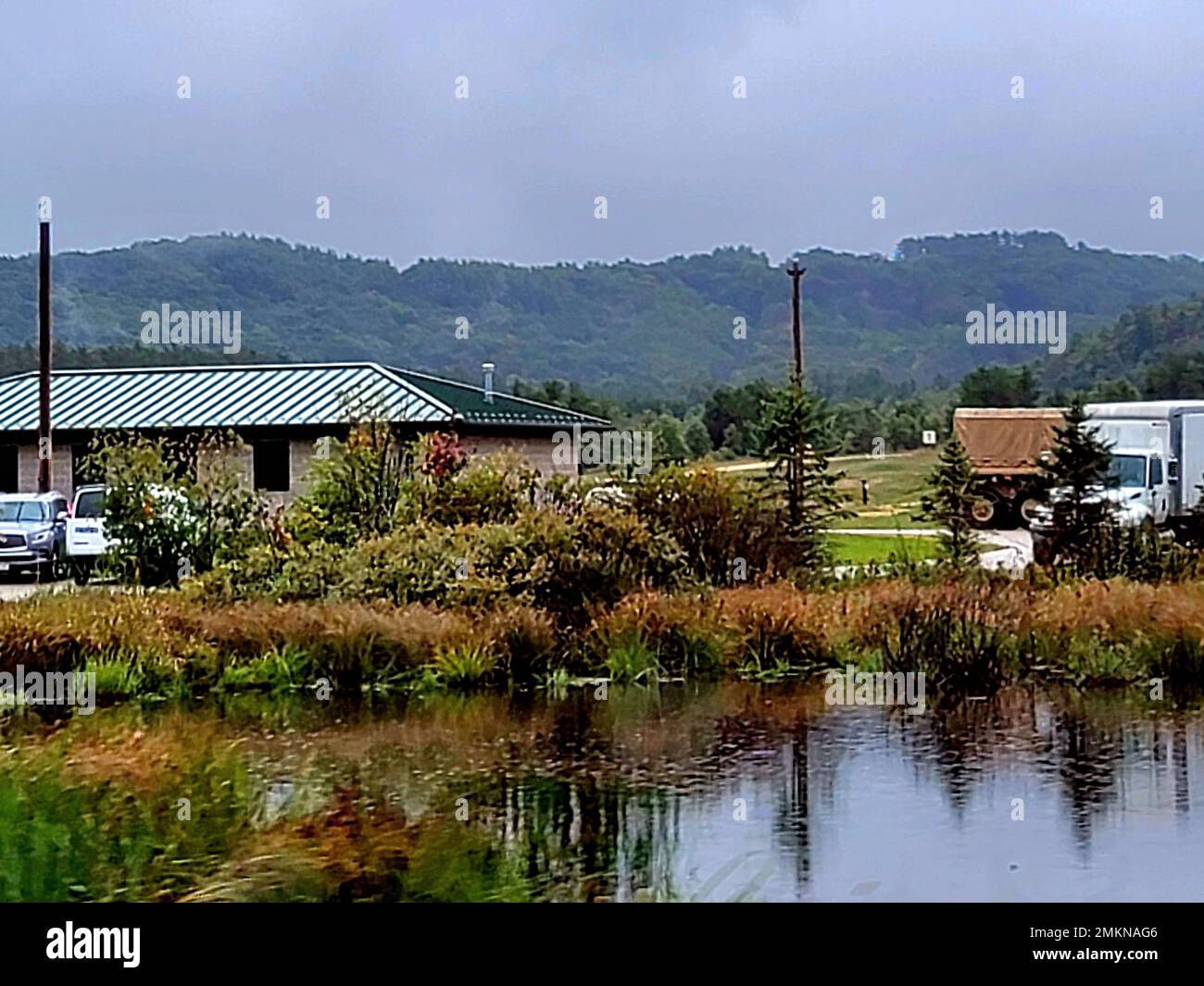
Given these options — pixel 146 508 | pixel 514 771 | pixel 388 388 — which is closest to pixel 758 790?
pixel 514 771

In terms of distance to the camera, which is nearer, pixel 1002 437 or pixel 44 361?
pixel 44 361

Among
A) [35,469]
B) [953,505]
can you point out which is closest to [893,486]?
[953,505]

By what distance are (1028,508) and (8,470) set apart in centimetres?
1114

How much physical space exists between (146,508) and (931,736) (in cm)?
643

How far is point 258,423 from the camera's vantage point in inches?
632

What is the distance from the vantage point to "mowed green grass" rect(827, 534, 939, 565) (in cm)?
1227

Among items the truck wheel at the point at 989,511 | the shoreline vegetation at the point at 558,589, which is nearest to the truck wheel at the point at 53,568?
the shoreline vegetation at the point at 558,589

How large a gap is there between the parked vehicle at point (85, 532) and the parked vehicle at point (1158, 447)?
953 cm

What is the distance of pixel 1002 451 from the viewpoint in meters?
20.8

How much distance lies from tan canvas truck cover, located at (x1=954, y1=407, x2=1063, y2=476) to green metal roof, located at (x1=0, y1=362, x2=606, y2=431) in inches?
230

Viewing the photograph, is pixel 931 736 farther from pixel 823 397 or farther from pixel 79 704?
pixel 823 397

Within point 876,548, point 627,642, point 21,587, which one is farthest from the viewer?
point 876,548

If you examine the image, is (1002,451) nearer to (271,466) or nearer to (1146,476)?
(1146,476)
